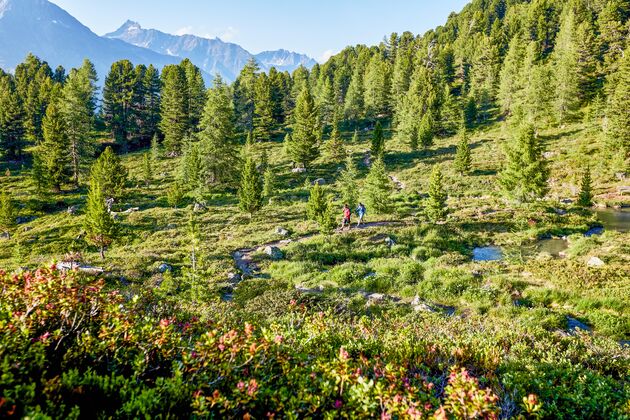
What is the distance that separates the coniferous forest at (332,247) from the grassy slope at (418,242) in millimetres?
209

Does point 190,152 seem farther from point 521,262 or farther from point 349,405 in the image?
point 349,405

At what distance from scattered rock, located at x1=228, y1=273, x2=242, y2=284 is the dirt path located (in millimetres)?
517

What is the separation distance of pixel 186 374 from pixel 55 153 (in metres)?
55.1

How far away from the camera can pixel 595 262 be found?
1827cm

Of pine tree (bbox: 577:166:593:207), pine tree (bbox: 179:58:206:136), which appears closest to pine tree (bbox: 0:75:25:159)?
pine tree (bbox: 179:58:206:136)

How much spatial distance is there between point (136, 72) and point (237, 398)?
90421mm

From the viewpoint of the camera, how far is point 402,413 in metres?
3.34

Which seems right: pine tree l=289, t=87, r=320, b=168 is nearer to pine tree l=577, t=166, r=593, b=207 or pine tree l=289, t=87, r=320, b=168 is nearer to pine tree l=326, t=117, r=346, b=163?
pine tree l=326, t=117, r=346, b=163

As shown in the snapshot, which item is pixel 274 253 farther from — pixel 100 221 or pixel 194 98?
pixel 194 98

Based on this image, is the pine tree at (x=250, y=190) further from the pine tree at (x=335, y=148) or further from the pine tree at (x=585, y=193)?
the pine tree at (x=585, y=193)

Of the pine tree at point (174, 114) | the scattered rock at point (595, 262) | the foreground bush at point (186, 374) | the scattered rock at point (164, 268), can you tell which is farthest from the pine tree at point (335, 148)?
the foreground bush at point (186, 374)

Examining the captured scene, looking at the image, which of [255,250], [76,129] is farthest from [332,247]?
[76,129]

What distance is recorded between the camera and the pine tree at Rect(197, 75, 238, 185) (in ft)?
146

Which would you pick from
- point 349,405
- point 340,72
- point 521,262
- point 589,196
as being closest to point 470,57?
point 340,72
